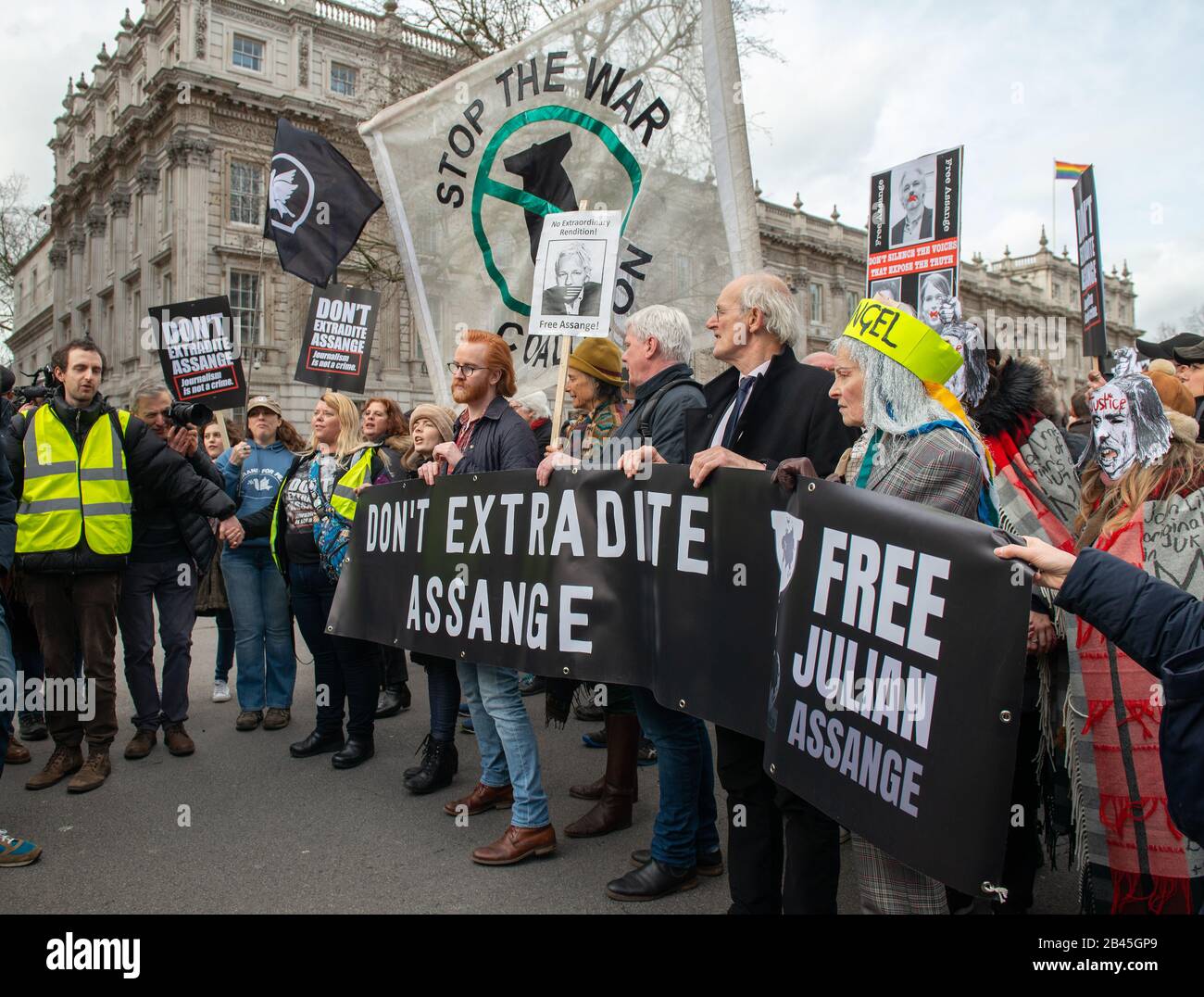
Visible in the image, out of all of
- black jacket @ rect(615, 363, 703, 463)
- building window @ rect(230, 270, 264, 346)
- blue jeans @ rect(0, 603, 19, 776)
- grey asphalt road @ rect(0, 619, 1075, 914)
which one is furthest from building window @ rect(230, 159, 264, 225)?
black jacket @ rect(615, 363, 703, 463)

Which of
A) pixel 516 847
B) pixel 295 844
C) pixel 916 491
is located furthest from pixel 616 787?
pixel 916 491

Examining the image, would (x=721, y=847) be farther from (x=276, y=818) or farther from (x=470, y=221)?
(x=470, y=221)

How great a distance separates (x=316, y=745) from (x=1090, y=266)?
810 centimetres

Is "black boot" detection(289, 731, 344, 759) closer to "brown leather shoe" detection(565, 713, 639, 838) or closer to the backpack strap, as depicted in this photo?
"brown leather shoe" detection(565, 713, 639, 838)

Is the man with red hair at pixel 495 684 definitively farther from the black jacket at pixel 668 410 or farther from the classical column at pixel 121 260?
the classical column at pixel 121 260

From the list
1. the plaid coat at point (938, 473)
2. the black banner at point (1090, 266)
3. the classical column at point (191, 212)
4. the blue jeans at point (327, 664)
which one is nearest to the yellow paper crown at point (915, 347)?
the plaid coat at point (938, 473)

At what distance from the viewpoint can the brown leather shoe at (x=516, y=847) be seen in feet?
12.3

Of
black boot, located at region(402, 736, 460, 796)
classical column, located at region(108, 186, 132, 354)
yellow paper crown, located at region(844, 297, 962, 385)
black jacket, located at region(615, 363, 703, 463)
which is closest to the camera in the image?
yellow paper crown, located at region(844, 297, 962, 385)

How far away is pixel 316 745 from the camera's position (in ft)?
17.6

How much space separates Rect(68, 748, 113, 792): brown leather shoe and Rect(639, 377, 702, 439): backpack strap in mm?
3514

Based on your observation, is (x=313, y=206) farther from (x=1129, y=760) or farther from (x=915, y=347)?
→ (x=1129, y=760)

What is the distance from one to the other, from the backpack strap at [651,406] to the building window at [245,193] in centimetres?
3404

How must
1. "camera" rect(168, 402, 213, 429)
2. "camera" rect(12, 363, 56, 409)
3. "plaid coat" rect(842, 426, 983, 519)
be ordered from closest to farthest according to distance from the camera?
"plaid coat" rect(842, 426, 983, 519) < "camera" rect(12, 363, 56, 409) < "camera" rect(168, 402, 213, 429)

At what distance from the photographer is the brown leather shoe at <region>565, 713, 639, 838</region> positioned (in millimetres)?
4078
